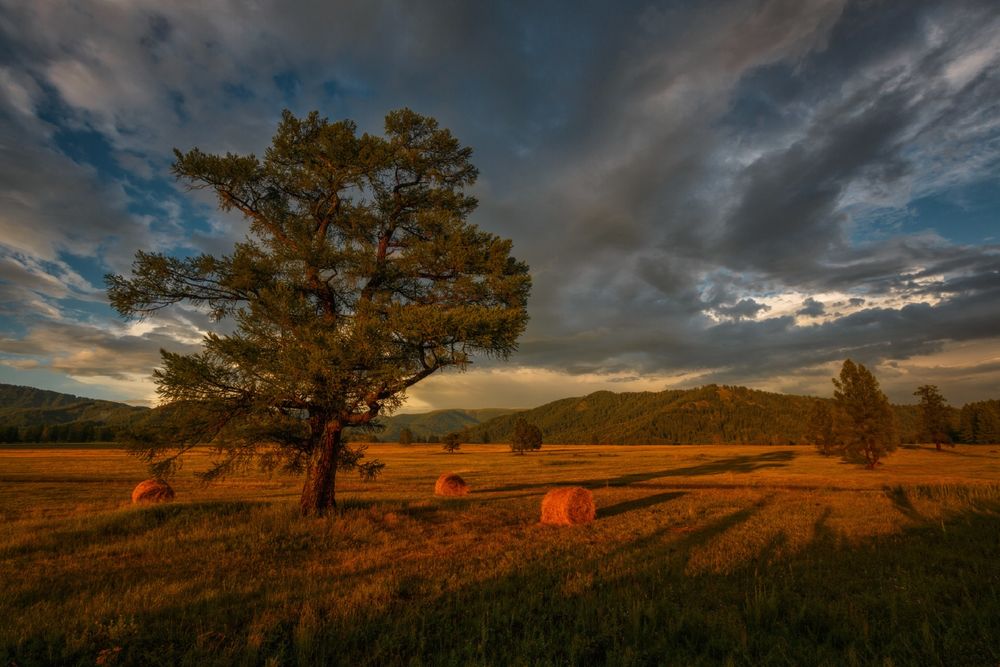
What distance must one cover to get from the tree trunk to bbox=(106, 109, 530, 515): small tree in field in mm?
39

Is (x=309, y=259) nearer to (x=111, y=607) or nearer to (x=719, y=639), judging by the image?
(x=111, y=607)

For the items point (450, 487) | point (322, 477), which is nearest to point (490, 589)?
point (322, 477)

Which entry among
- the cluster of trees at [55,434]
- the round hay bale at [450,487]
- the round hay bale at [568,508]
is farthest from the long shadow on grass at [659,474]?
the cluster of trees at [55,434]

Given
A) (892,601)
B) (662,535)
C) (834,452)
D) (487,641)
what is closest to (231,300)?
(487,641)

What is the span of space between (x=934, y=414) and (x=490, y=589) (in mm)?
99361

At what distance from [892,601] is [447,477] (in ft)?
76.3

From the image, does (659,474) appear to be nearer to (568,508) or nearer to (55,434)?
(568,508)

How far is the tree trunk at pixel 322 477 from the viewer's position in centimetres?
1330

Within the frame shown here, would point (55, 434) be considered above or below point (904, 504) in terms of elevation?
above

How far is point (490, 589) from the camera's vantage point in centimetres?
723

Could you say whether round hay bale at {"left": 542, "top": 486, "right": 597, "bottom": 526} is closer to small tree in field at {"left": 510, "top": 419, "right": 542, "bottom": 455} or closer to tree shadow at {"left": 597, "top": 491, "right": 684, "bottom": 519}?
tree shadow at {"left": 597, "top": 491, "right": 684, "bottom": 519}

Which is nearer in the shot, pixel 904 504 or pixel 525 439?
pixel 904 504

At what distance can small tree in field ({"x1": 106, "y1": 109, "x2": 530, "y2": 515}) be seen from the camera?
37.8 feet

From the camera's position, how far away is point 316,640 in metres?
5.23
